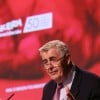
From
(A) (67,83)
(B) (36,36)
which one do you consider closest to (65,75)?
(A) (67,83)

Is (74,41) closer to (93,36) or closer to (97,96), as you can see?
(93,36)

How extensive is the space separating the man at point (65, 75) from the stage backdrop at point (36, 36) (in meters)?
1.08

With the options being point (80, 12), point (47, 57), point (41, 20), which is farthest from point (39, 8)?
point (47, 57)

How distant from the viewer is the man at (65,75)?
1.85 meters

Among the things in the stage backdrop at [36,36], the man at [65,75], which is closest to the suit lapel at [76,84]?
the man at [65,75]

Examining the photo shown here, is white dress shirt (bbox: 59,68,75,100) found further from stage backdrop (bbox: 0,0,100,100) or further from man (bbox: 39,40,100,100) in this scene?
stage backdrop (bbox: 0,0,100,100)

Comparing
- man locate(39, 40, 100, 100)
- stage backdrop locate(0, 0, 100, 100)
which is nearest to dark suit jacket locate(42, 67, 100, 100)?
man locate(39, 40, 100, 100)

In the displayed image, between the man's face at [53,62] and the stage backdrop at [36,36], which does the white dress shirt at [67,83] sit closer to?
the man's face at [53,62]

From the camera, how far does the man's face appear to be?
185 cm

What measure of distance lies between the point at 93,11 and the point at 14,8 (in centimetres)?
79

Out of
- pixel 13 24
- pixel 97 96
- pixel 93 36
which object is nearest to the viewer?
pixel 97 96

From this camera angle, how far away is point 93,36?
3.03 metres

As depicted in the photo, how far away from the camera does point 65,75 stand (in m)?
1.90

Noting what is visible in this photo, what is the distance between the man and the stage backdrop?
3.55 ft
